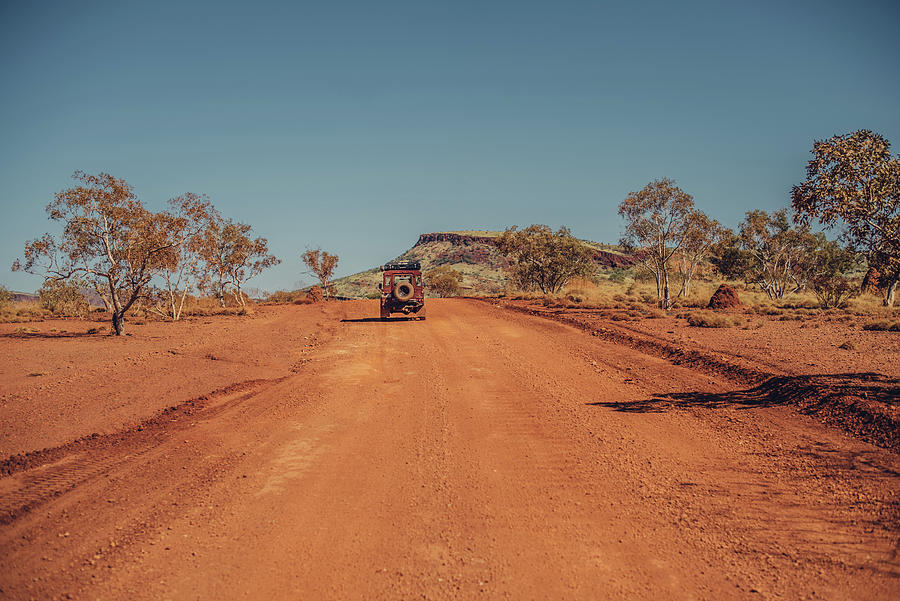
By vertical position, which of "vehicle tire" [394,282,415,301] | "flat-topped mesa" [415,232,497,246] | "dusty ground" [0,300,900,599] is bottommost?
"dusty ground" [0,300,900,599]

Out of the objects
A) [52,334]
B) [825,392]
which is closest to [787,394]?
[825,392]

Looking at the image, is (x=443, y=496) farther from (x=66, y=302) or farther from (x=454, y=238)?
(x=454, y=238)

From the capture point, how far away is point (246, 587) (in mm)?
4441

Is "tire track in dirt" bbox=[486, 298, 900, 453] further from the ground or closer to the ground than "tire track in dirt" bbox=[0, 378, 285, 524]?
further from the ground

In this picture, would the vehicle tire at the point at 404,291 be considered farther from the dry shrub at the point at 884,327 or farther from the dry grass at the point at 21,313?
the dry grass at the point at 21,313

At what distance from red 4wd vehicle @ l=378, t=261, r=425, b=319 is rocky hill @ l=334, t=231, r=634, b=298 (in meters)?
67.0

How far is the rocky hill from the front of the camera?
11150cm

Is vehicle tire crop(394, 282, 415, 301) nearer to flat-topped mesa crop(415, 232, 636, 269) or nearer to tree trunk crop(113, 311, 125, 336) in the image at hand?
tree trunk crop(113, 311, 125, 336)

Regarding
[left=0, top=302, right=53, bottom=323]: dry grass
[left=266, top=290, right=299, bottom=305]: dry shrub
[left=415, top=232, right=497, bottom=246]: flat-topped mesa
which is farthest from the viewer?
[left=415, top=232, right=497, bottom=246]: flat-topped mesa

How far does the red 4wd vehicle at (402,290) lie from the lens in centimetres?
2628

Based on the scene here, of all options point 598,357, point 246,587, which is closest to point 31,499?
point 246,587

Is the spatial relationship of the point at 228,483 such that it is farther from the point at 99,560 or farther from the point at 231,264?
the point at 231,264

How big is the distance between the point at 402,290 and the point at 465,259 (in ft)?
428

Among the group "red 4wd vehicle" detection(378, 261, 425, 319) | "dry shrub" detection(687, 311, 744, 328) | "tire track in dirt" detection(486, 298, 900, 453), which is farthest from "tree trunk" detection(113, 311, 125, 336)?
"dry shrub" detection(687, 311, 744, 328)
